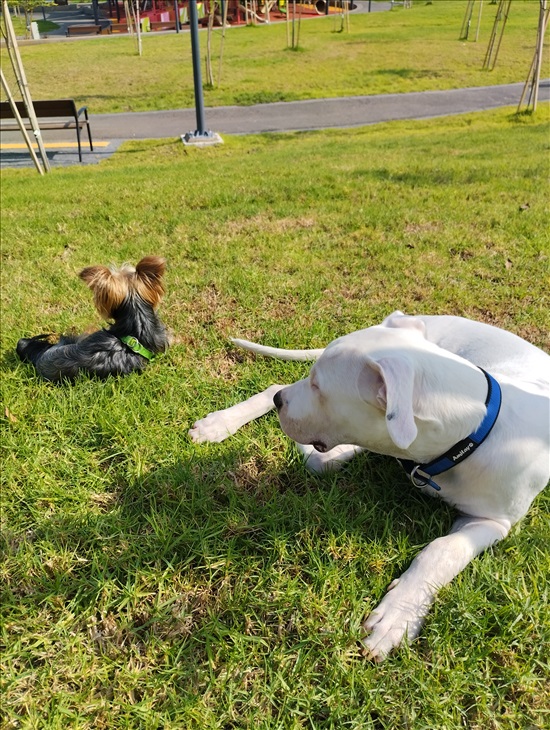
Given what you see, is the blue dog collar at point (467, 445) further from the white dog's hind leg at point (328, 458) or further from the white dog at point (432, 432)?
the white dog's hind leg at point (328, 458)

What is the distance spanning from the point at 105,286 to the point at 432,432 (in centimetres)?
247

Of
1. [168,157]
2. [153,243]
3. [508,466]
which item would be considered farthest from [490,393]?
[168,157]

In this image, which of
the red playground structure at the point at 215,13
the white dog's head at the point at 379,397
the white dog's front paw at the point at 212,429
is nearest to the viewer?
the white dog's head at the point at 379,397

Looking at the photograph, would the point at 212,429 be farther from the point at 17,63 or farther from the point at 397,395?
the point at 17,63

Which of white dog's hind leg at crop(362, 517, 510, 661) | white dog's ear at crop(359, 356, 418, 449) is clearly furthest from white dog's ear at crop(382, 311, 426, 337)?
white dog's hind leg at crop(362, 517, 510, 661)

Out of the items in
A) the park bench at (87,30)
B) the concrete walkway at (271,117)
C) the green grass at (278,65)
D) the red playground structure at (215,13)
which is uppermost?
the red playground structure at (215,13)

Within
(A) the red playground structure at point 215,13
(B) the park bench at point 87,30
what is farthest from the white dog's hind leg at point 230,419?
(B) the park bench at point 87,30

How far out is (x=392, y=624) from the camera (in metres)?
2.00

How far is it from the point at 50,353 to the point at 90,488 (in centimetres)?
122

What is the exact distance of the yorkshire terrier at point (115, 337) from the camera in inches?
137

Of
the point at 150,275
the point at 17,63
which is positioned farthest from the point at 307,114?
the point at 150,275

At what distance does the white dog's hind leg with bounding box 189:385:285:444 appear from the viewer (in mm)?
2992

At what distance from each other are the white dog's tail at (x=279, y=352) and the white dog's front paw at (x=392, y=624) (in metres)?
1.80

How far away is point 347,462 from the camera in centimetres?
280
